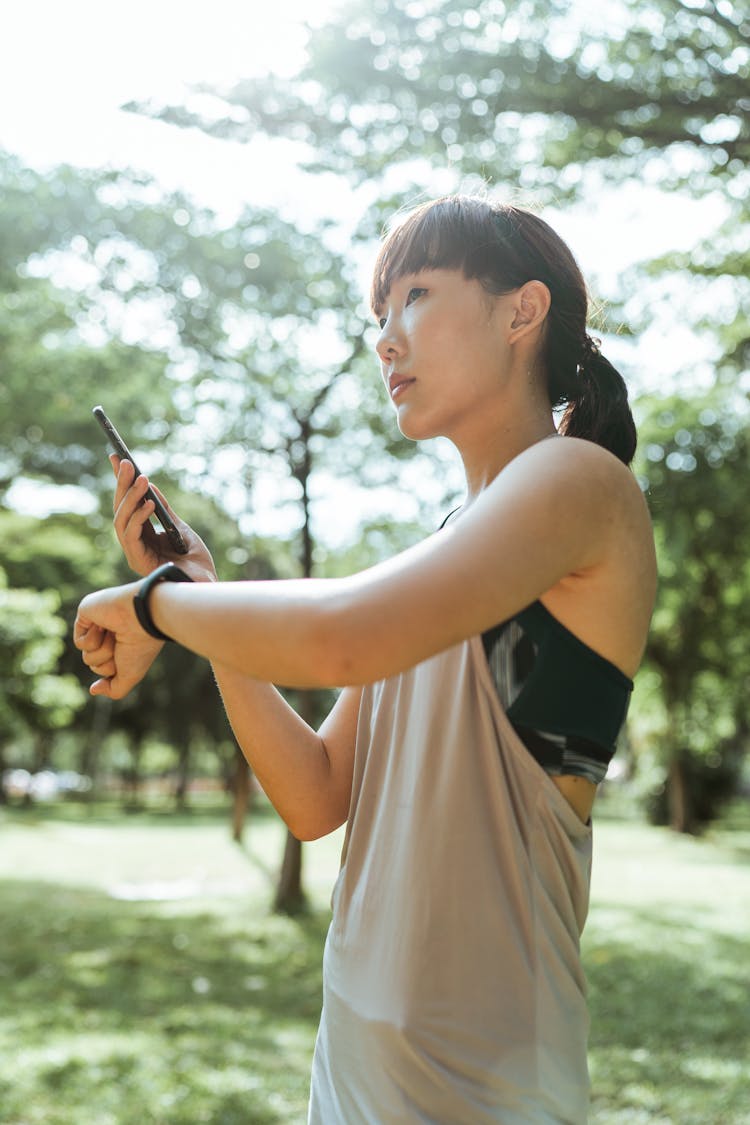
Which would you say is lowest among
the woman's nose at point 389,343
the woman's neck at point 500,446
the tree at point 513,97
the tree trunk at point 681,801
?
the tree trunk at point 681,801

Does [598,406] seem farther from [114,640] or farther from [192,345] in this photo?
[192,345]

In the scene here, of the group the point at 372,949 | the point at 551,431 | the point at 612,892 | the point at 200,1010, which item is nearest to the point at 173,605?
the point at 372,949

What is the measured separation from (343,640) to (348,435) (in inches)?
428

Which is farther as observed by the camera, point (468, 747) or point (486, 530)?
point (468, 747)

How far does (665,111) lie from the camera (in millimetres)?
6004

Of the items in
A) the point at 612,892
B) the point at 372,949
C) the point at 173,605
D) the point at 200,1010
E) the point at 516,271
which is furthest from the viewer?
the point at 612,892

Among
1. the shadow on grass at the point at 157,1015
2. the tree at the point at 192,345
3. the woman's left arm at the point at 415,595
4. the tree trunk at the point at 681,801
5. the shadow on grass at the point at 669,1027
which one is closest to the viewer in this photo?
the woman's left arm at the point at 415,595

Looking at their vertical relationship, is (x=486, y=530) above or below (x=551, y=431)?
below

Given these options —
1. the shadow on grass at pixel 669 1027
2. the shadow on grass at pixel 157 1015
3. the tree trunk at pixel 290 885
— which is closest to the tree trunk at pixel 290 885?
the tree trunk at pixel 290 885

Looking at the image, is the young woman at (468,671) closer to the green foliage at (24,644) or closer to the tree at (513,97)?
the tree at (513,97)

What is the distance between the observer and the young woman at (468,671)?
118 centimetres

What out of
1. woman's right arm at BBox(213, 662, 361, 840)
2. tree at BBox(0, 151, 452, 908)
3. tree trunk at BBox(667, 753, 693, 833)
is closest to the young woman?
woman's right arm at BBox(213, 662, 361, 840)

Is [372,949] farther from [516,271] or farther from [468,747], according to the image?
[516,271]

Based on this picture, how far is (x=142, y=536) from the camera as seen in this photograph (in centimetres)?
160
